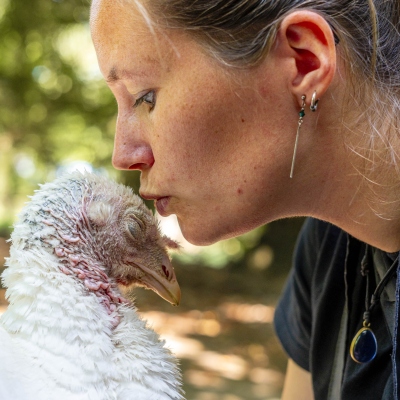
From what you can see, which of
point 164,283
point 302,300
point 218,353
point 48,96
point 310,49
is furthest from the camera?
point 48,96

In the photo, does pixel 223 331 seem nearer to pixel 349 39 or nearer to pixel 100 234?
pixel 100 234

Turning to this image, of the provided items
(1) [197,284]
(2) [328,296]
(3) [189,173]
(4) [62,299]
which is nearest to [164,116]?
(3) [189,173]

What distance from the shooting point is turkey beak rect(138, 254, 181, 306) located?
165 centimetres

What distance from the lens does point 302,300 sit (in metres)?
1.92

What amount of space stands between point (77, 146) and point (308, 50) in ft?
15.3

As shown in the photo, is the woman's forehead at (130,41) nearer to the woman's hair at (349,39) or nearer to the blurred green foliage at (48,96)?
the woman's hair at (349,39)

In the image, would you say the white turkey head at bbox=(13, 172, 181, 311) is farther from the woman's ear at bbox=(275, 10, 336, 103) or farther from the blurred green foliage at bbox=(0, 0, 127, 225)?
the blurred green foliage at bbox=(0, 0, 127, 225)

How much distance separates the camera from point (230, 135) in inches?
50.8

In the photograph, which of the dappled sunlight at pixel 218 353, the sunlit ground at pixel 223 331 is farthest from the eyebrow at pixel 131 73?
the dappled sunlight at pixel 218 353

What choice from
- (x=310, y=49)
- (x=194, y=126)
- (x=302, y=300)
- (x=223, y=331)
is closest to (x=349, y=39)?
(x=310, y=49)

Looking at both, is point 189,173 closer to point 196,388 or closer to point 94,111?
point 196,388

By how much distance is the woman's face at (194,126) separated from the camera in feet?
4.12

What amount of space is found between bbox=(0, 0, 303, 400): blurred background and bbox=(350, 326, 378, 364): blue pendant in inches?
125

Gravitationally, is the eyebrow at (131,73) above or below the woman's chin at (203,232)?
above
